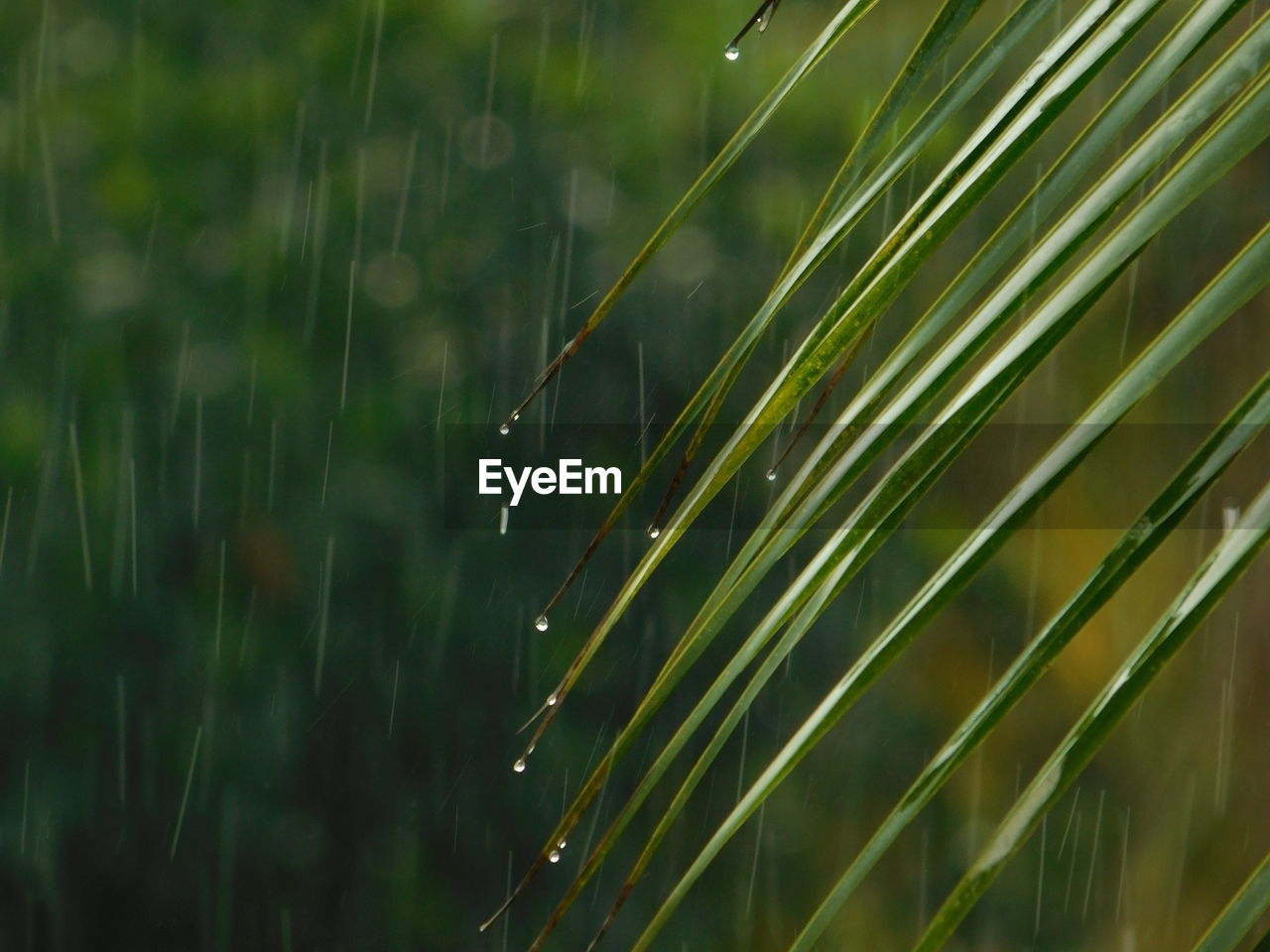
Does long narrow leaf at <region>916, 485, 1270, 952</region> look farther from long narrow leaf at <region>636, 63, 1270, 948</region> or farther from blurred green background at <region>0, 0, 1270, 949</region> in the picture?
blurred green background at <region>0, 0, 1270, 949</region>

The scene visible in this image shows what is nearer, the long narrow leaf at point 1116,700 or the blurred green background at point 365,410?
the long narrow leaf at point 1116,700

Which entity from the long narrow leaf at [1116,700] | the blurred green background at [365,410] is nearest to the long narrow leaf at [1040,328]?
the long narrow leaf at [1116,700]

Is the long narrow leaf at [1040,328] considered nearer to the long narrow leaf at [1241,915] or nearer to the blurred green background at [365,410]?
the long narrow leaf at [1241,915]

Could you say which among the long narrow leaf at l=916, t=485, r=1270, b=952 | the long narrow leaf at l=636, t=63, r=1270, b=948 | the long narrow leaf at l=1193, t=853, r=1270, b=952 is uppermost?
the long narrow leaf at l=636, t=63, r=1270, b=948

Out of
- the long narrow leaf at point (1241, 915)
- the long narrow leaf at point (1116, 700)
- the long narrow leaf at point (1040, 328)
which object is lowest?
the long narrow leaf at point (1241, 915)

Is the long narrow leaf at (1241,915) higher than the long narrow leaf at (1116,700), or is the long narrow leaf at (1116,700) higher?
the long narrow leaf at (1116,700)

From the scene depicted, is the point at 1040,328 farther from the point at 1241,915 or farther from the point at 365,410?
the point at 365,410

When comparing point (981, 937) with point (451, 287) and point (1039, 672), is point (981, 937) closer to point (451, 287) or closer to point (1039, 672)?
point (451, 287)

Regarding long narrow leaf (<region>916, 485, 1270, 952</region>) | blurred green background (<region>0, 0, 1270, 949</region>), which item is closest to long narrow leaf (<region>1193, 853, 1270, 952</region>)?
long narrow leaf (<region>916, 485, 1270, 952</region>)

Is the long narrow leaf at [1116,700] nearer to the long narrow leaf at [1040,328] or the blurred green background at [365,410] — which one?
the long narrow leaf at [1040,328]

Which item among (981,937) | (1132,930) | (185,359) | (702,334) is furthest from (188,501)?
(1132,930)
